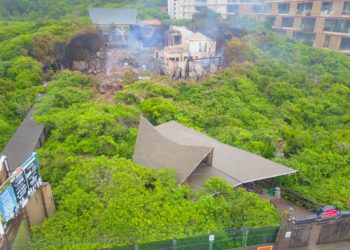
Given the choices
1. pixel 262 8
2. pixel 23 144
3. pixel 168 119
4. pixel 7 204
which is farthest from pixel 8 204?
pixel 262 8

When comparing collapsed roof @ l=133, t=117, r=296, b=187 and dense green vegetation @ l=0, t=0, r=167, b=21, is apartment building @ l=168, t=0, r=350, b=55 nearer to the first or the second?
dense green vegetation @ l=0, t=0, r=167, b=21

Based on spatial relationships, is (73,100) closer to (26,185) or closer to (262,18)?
(26,185)

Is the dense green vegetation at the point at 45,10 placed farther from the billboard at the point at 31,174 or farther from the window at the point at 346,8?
the billboard at the point at 31,174

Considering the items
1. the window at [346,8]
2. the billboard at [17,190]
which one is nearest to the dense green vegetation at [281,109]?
→ the window at [346,8]

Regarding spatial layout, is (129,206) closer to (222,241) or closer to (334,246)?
(222,241)

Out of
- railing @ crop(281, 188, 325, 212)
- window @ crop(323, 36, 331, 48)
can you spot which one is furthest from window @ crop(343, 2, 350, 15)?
railing @ crop(281, 188, 325, 212)

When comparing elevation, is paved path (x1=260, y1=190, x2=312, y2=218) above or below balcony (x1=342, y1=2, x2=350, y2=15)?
below
